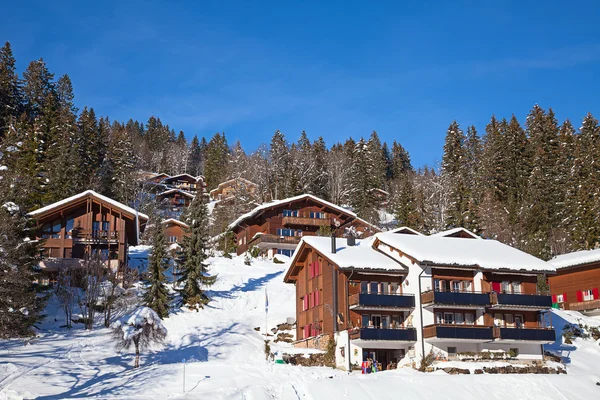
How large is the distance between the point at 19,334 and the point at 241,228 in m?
38.7

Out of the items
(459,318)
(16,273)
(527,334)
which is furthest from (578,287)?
(16,273)

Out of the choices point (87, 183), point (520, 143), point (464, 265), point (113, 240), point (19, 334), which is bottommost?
point (19, 334)

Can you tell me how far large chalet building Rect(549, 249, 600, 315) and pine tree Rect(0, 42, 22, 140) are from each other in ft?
202

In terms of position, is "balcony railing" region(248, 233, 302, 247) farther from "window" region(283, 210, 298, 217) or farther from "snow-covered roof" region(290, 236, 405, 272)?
"snow-covered roof" region(290, 236, 405, 272)

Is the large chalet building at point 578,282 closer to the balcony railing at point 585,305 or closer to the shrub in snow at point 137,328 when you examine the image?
Result: the balcony railing at point 585,305

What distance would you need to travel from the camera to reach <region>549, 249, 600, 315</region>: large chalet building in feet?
163

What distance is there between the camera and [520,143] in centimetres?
8188

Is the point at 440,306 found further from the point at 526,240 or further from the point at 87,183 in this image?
the point at 87,183

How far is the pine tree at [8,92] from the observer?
77.6 meters

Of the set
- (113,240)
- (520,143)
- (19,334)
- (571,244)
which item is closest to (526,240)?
(571,244)

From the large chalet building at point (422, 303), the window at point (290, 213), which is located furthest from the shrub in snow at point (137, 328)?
the window at point (290, 213)

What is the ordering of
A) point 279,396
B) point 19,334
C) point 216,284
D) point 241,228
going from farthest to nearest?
point 241,228 < point 216,284 < point 19,334 < point 279,396

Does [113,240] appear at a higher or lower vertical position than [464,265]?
higher

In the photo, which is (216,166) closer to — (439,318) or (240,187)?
(240,187)
